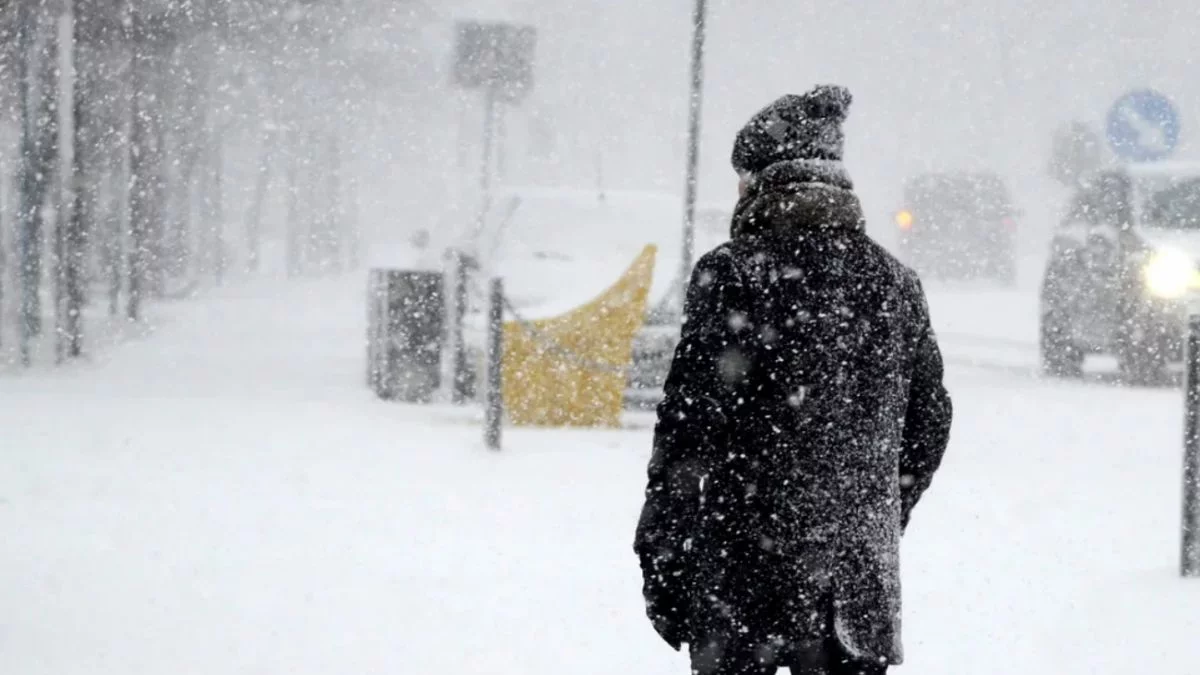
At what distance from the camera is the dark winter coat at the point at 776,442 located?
8.99 ft

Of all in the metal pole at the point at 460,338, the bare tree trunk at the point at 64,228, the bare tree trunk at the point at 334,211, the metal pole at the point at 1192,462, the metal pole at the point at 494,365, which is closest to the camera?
the metal pole at the point at 1192,462

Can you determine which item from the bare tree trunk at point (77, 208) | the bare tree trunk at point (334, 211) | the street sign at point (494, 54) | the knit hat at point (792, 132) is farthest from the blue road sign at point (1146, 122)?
the bare tree trunk at point (334, 211)

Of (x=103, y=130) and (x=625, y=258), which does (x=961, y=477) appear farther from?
(x=103, y=130)

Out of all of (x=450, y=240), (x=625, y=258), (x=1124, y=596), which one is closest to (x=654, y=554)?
(x=1124, y=596)

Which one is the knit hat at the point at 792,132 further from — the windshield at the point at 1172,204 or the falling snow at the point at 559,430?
the windshield at the point at 1172,204

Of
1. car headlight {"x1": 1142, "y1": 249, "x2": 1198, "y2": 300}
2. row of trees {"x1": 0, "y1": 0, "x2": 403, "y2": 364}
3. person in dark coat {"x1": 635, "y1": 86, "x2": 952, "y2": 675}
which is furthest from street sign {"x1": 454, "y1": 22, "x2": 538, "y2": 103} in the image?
person in dark coat {"x1": 635, "y1": 86, "x2": 952, "y2": 675}

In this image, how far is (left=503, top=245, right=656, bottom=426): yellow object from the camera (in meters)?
10.8

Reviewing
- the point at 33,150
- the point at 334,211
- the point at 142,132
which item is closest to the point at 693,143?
the point at 33,150

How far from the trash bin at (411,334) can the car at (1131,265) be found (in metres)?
6.01

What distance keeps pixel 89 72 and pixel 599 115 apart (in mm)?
42377

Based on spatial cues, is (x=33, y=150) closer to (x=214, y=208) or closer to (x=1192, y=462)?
(x=1192, y=462)

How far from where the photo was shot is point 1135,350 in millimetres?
14766

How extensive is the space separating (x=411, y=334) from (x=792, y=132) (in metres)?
9.80

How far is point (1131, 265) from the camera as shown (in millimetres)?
14414
